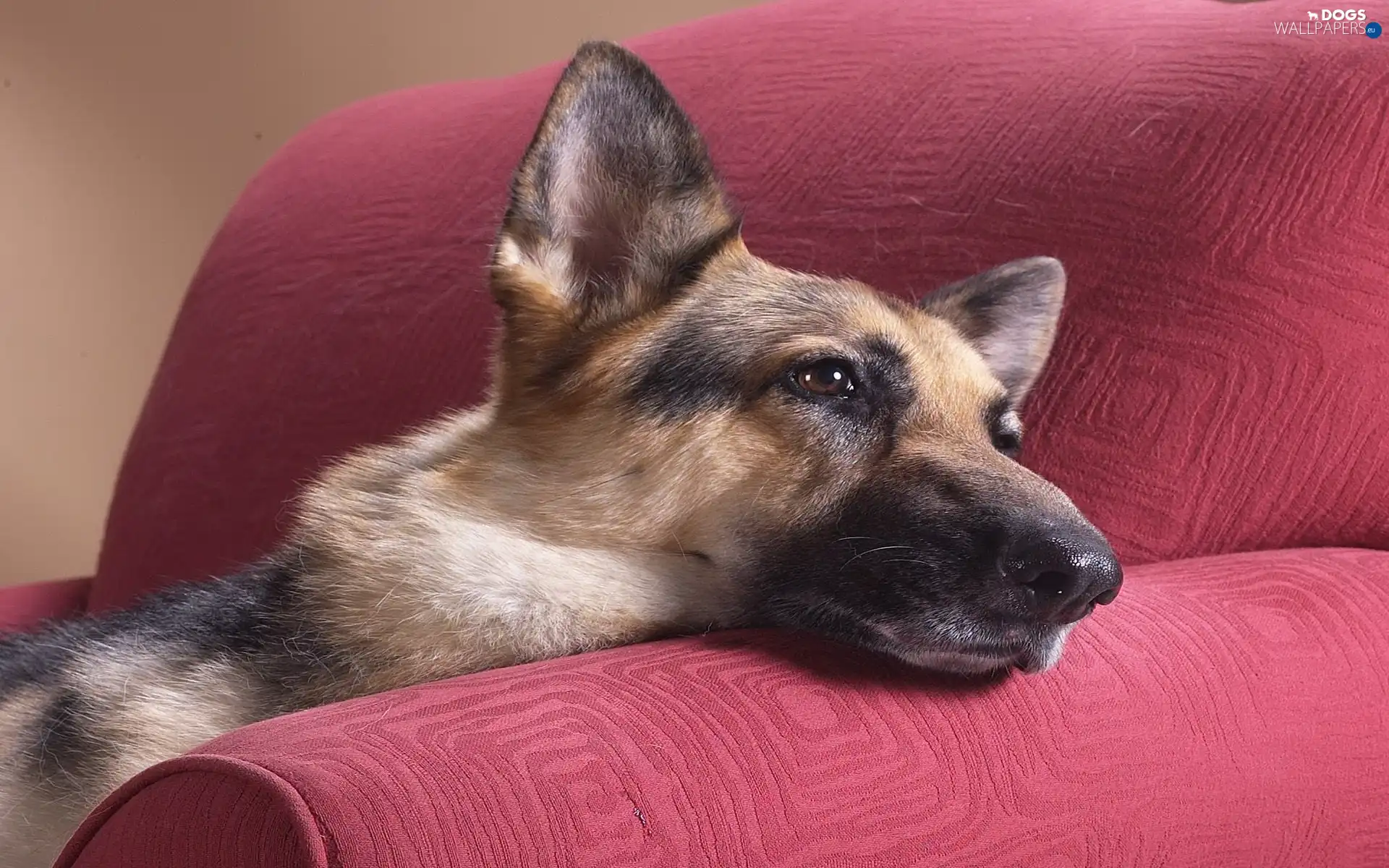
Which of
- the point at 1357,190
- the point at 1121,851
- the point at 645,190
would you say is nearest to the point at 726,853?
the point at 1121,851

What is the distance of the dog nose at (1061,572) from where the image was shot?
1.07 metres

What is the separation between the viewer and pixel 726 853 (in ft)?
2.77

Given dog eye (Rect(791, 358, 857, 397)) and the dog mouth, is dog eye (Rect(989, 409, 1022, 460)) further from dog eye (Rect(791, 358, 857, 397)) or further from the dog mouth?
the dog mouth

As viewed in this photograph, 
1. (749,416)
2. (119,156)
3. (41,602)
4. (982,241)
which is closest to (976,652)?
(749,416)

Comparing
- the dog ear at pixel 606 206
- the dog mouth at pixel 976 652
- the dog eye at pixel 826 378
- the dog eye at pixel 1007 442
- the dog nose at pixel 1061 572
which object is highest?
the dog ear at pixel 606 206

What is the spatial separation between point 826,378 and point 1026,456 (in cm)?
47

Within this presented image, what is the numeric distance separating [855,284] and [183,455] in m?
1.44

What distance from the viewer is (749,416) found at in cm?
133

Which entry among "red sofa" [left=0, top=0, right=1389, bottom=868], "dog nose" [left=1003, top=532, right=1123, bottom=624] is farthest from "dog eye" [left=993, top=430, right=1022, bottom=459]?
"dog nose" [left=1003, top=532, right=1123, bottom=624]

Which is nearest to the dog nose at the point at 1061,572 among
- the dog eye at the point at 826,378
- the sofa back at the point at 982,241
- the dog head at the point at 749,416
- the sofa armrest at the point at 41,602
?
the dog head at the point at 749,416

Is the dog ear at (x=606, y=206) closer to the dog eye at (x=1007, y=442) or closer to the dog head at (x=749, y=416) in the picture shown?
the dog head at (x=749, y=416)

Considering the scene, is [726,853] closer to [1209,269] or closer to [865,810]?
[865,810]

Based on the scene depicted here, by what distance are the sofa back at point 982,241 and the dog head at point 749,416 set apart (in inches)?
6.7

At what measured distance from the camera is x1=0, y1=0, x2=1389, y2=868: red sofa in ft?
2.77
